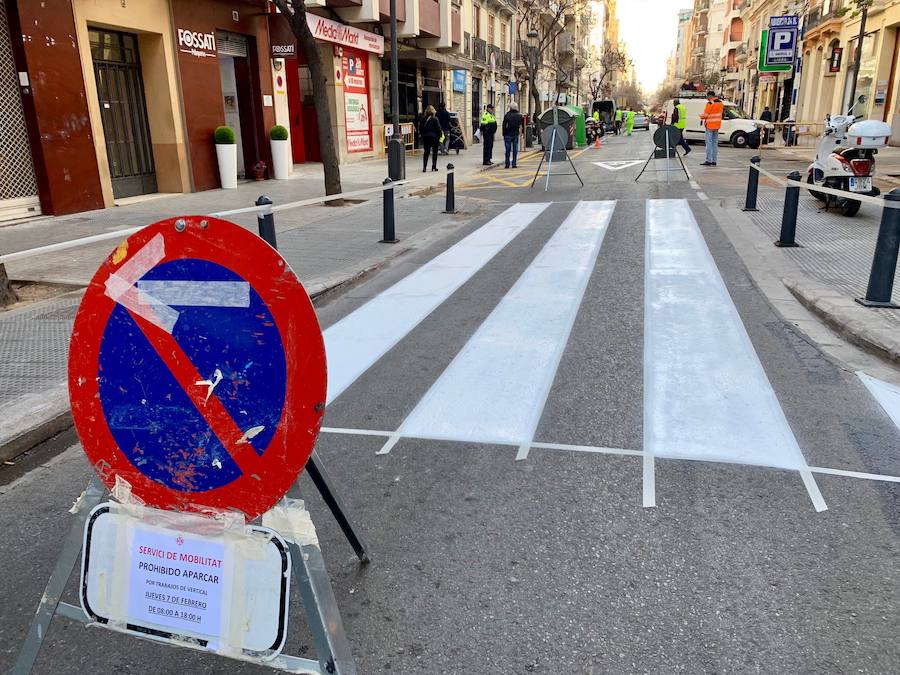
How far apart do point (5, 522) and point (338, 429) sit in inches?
65.4

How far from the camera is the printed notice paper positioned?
1.87 metres

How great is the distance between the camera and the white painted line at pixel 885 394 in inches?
162

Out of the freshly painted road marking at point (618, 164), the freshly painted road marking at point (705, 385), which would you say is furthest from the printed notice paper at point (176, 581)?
the freshly painted road marking at point (618, 164)

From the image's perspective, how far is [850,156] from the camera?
→ 35.5 ft

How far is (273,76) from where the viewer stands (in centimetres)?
1788

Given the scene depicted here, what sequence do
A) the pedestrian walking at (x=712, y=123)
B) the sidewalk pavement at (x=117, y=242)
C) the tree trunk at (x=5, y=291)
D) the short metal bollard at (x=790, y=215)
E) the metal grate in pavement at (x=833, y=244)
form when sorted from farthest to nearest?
the pedestrian walking at (x=712, y=123) < the short metal bollard at (x=790, y=215) < the metal grate in pavement at (x=833, y=244) < the tree trunk at (x=5, y=291) < the sidewalk pavement at (x=117, y=242)

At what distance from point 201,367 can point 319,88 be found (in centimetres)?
1216

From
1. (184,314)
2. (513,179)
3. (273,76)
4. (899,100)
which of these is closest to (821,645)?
(184,314)

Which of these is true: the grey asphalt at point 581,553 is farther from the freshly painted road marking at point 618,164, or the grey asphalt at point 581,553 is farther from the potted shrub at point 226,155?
the freshly painted road marking at point 618,164

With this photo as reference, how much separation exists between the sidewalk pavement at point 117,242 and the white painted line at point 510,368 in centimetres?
212

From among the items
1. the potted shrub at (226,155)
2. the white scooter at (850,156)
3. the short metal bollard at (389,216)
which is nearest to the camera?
the short metal bollard at (389,216)

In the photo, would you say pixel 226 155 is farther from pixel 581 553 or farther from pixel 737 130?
pixel 737 130

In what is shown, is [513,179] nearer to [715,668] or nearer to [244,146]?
[244,146]

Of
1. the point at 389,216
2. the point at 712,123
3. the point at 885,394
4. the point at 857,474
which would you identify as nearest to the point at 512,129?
the point at 712,123
